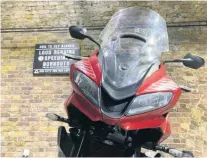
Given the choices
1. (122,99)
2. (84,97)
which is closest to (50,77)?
(84,97)

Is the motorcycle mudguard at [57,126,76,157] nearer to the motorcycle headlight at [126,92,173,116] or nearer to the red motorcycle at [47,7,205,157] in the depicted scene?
the red motorcycle at [47,7,205,157]

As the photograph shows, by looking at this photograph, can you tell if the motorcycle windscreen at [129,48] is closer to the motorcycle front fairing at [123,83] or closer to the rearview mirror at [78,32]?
the motorcycle front fairing at [123,83]

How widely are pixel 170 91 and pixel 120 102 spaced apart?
0.27m

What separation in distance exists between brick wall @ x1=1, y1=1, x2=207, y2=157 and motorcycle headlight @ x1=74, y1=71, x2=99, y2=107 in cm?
242

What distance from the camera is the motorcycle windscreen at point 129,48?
1975 millimetres

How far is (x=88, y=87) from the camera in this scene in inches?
79.2

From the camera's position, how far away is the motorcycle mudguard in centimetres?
225

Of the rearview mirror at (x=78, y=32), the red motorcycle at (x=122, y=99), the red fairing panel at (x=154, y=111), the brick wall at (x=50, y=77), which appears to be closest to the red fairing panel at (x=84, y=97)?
the red motorcycle at (x=122, y=99)

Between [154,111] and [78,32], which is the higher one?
[78,32]

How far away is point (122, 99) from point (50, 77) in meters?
2.85

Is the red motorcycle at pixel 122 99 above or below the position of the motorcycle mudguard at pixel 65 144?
above

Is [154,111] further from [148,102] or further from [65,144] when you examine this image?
[65,144]

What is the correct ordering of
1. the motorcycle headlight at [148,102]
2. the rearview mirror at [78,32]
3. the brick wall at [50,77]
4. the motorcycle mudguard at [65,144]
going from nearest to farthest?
the motorcycle headlight at [148,102], the motorcycle mudguard at [65,144], the rearview mirror at [78,32], the brick wall at [50,77]

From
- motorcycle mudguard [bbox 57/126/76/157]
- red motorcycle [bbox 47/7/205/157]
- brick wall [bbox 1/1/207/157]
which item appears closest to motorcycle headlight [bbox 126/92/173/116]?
red motorcycle [bbox 47/7/205/157]
